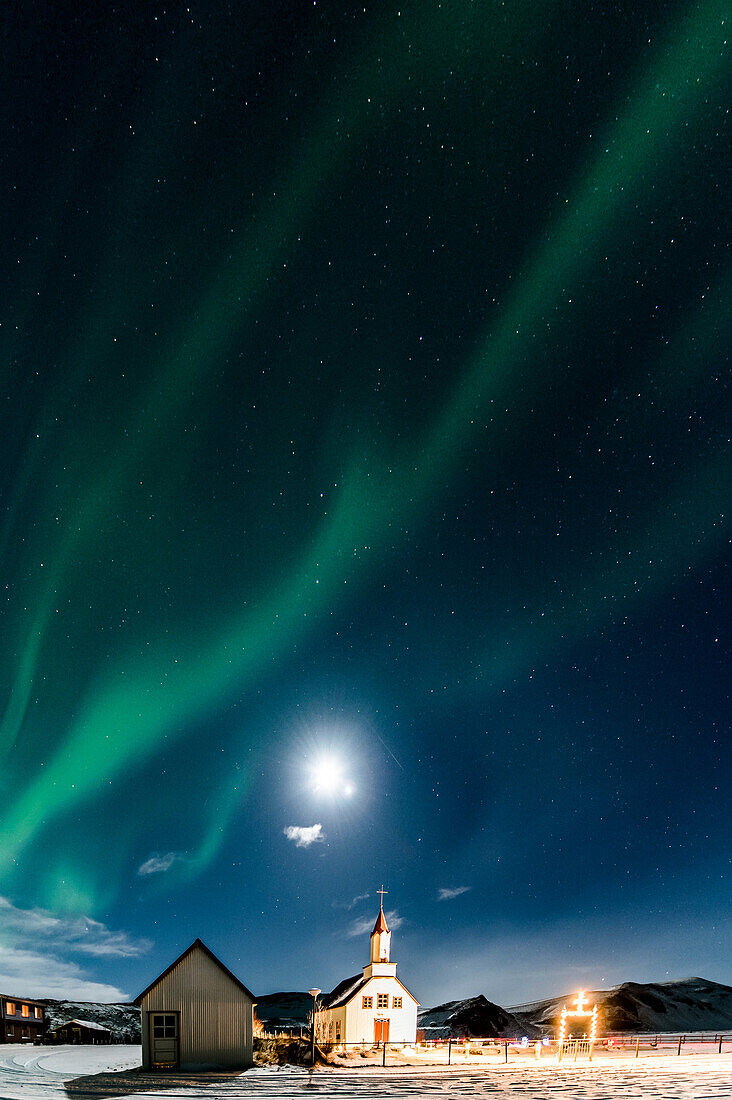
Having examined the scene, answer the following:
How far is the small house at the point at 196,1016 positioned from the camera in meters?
31.8

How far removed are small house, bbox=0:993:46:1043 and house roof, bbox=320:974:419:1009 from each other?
29533mm

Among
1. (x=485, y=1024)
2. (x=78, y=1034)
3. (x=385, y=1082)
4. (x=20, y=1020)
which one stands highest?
(x=385, y=1082)

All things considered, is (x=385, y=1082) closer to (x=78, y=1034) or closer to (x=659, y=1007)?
(x=78, y=1034)

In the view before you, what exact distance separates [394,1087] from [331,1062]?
1213cm

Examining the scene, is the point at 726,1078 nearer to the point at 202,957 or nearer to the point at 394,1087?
the point at 394,1087

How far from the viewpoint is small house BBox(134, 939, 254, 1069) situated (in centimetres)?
3177

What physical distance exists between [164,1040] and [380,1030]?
22.3m

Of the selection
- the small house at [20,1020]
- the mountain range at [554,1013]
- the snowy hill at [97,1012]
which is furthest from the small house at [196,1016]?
the snowy hill at [97,1012]

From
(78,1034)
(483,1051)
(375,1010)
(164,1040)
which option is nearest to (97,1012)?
(78,1034)

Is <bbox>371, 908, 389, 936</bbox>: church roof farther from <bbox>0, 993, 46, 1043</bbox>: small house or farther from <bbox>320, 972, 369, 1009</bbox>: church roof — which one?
<bbox>0, 993, 46, 1043</bbox>: small house

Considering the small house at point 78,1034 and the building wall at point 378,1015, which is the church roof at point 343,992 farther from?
the small house at point 78,1034

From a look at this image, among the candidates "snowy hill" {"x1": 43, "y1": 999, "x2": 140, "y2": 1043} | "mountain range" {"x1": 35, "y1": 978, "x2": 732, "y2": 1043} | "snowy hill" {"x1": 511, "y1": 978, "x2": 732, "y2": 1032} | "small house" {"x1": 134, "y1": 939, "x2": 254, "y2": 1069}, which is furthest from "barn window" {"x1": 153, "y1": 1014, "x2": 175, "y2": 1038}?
"snowy hill" {"x1": 511, "y1": 978, "x2": 732, "y2": 1032}

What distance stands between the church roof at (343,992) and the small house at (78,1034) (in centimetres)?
2913

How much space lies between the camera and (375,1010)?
164 feet
